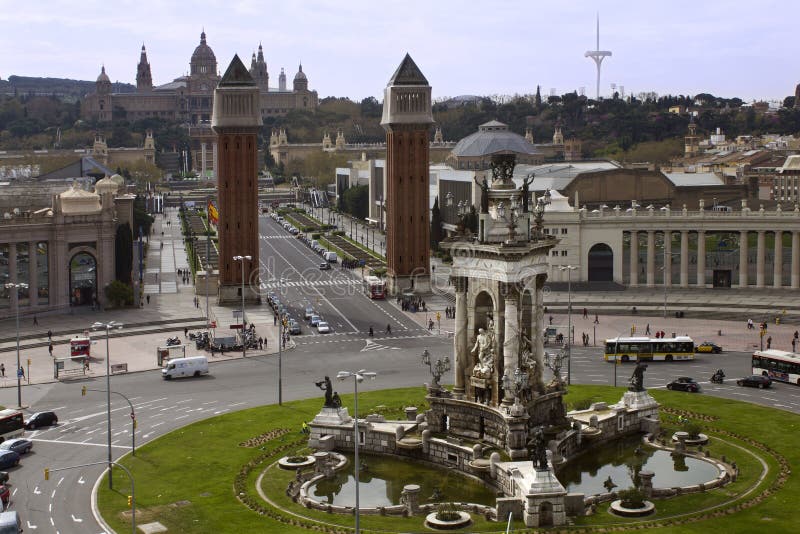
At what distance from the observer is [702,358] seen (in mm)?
95625

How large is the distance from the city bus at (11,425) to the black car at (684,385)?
46.5m

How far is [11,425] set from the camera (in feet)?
230

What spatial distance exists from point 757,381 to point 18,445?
175 feet

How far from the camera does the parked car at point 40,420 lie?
73.2 meters

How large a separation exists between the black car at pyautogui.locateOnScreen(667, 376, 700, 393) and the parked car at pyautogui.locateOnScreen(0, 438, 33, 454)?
4607 centimetres

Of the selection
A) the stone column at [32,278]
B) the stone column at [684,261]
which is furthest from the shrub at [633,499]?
the stone column at [32,278]

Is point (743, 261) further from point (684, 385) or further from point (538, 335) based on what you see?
point (538, 335)

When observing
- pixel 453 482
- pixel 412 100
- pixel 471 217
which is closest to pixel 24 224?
pixel 412 100

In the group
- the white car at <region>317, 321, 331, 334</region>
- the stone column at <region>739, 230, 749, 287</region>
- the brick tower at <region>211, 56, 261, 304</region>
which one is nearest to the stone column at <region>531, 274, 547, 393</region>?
the white car at <region>317, 321, 331, 334</region>

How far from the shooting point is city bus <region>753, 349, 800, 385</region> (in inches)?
3332

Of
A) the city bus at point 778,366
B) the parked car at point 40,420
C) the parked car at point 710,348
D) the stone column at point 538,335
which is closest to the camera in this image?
the stone column at point 538,335

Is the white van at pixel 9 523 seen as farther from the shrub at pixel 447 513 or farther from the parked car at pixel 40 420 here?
the parked car at pixel 40 420

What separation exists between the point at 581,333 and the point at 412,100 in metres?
39.1

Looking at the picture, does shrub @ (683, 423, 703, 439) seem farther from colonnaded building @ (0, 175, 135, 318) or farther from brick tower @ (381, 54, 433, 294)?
colonnaded building @ (0, 175, 135, 318)
